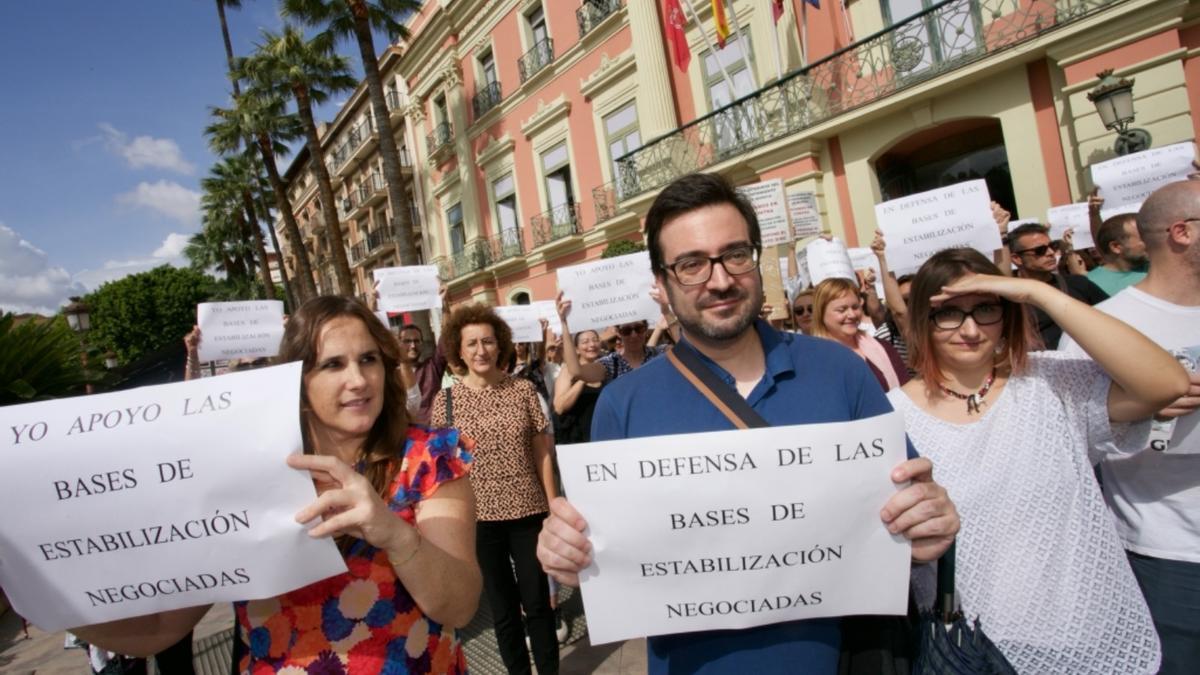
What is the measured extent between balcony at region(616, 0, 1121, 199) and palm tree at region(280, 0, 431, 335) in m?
5.49

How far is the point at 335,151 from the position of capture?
125 ft

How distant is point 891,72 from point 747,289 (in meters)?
11.1

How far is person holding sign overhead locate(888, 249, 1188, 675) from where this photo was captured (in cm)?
164

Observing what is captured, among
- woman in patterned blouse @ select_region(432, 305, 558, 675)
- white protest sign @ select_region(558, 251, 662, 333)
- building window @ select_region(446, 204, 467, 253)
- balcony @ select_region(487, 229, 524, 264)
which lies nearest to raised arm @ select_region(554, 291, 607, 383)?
woman in patterned blouse @ select_region(432, 305, 558, 675)

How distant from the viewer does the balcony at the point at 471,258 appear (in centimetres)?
2302

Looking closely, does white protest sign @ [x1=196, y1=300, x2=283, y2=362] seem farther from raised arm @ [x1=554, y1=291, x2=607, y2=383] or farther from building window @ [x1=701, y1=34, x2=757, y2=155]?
building window @ [x1=701, y1=34, x2=757, y2=155]

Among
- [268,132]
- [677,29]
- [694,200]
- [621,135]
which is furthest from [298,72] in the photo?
[694,200]

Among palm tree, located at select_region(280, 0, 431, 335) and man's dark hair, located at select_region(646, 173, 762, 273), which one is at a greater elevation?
palm tree, located at select_region(280, 0, 431, 335)

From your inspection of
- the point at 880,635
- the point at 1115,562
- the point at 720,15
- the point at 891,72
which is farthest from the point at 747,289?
the point at 720,15

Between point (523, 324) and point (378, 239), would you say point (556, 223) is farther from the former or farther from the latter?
point (378, 239)

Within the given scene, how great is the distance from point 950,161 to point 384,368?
12.6 meters

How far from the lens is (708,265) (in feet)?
5.26

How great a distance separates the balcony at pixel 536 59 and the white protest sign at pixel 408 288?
1373 centimetres

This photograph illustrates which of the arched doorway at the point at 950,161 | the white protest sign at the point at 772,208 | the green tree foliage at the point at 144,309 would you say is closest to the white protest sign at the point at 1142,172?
the white protest sign at the point at 772,208
